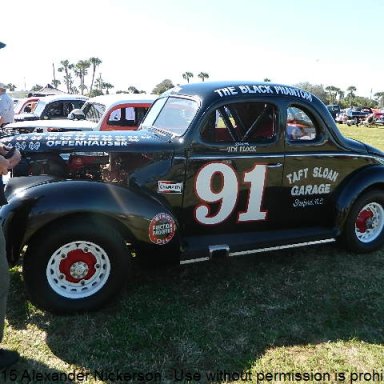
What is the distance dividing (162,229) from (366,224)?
2615 mm

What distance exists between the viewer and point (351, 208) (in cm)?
465

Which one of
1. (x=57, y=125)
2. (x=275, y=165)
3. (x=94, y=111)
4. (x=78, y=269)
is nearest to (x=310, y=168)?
(x=275, y=165)

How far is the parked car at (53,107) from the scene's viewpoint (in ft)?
39.5

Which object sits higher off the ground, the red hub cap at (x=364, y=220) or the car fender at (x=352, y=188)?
the car fender at (x=352, y=188)

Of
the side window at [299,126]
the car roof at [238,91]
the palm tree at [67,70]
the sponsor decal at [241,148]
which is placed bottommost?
the palm tree at [67,70]

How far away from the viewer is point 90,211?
3.34 m

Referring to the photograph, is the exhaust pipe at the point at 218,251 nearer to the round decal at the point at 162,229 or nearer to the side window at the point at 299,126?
the round decal at the point at 162,229

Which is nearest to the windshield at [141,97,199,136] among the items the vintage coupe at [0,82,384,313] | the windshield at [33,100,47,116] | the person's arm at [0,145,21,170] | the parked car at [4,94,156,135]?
the vintage coupe at [0,82,384,313]

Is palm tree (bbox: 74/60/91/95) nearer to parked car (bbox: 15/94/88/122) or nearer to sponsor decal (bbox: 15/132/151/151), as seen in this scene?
parked car (bbox: 15/94/88/122)

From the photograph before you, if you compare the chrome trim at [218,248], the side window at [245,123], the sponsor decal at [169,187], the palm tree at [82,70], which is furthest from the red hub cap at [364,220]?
the palm tree at [82,70]

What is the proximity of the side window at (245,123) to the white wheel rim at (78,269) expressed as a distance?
1.55 m

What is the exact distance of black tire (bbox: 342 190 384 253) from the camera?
470 cm

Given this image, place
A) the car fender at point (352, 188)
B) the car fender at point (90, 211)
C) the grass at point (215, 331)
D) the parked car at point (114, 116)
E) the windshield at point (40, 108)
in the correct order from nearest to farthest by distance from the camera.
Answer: the grass at point (215, 331), the car fender at point (90, 211), the car fender at point (352, 188), the parked car at point (114, 116), the windshield at point (40, 108)

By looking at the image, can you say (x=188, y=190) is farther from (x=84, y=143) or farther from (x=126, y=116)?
(x=126, y=116)
